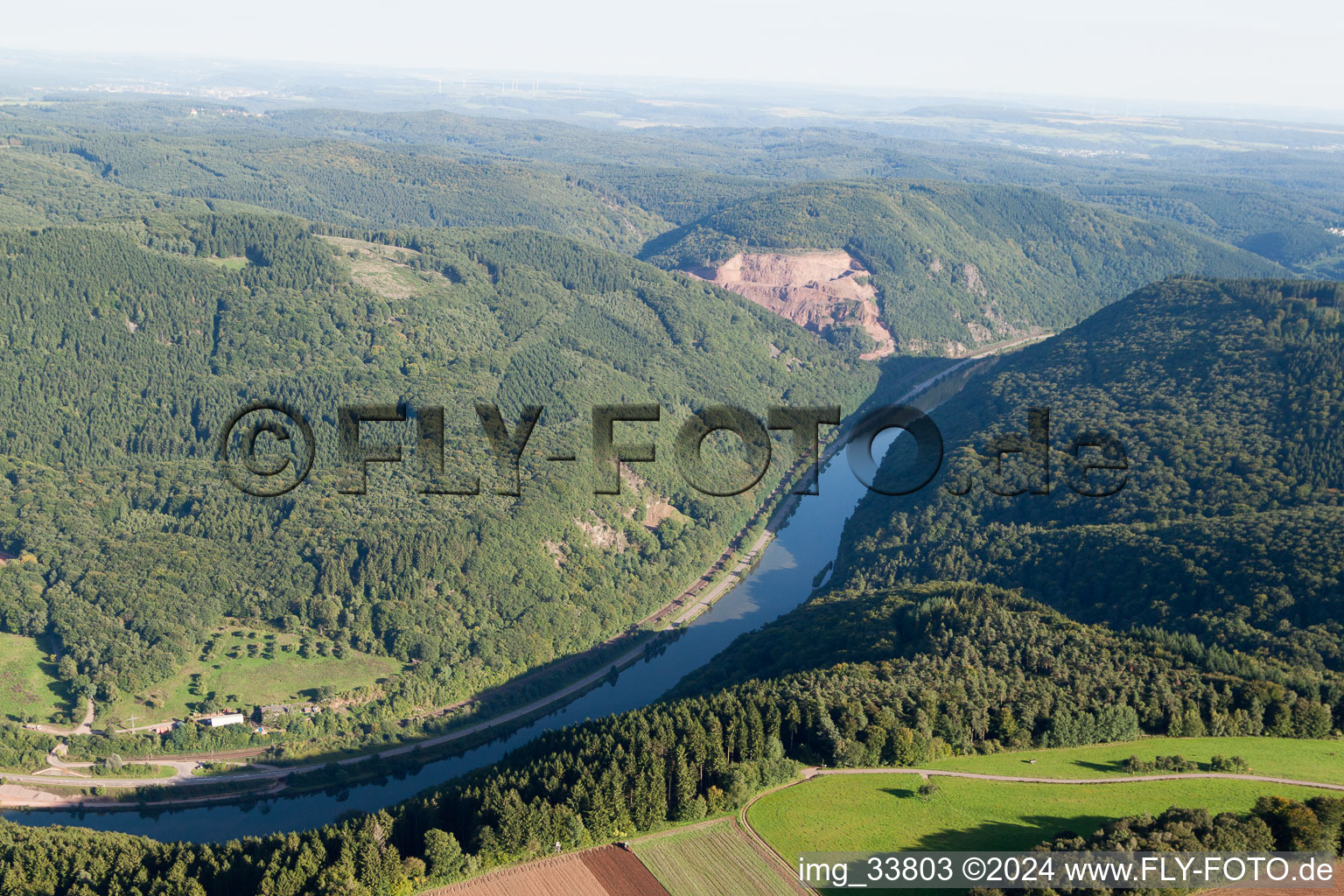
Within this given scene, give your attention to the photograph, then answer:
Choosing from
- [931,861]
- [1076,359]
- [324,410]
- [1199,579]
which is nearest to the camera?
[931,861]

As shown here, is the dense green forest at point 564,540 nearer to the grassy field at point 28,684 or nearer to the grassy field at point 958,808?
the grassy field at point 28,684

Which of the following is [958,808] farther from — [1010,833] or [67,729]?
[67,729]

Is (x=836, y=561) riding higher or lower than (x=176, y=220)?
lower

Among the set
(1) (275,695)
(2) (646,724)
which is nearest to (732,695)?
(2) (646,724)

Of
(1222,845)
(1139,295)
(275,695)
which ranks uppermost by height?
(1139,295)

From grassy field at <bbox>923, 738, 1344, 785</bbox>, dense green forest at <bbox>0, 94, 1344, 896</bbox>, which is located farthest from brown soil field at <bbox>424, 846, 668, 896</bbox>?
grassy field at <bbox>923, 738, 1344, 785</bbox>

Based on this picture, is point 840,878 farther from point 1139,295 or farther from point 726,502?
point 1139,295

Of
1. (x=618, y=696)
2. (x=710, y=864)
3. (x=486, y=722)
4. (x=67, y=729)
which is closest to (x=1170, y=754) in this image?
(x=710, y=864)
